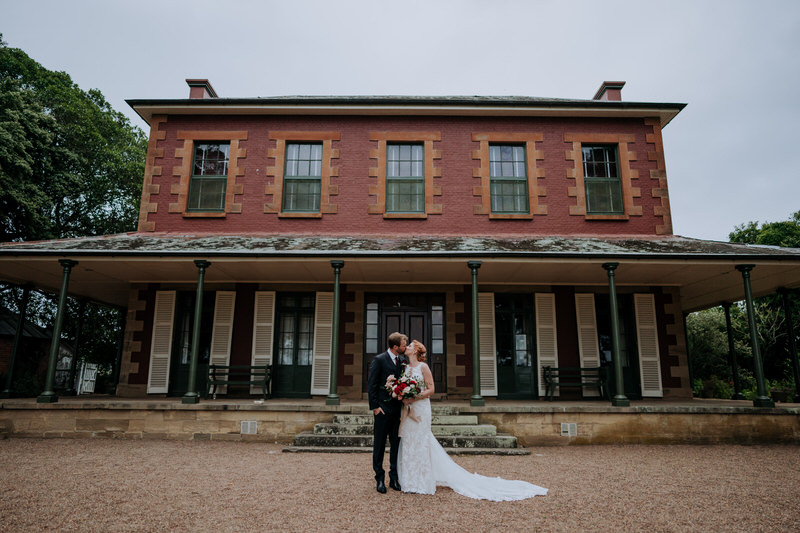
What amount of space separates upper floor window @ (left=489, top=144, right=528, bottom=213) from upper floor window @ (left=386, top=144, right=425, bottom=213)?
1556mm

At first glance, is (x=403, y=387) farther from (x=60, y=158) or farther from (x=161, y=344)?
(x=60, y=158)

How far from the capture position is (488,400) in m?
9.27

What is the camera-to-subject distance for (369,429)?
22.7ft

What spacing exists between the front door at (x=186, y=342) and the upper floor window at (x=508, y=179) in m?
6.42

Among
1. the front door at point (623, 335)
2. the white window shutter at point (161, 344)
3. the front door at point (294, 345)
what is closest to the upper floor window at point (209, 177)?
the white window shutter at point (161, 344)

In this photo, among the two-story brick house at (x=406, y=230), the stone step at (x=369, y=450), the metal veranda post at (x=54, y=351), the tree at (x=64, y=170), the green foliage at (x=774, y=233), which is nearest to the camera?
the stone step at (x=369, y=450)

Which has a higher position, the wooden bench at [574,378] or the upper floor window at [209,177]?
the upper floor window at [209,177]

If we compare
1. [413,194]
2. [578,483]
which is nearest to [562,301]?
[413,194]

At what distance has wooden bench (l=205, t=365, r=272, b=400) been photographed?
9.13 metres

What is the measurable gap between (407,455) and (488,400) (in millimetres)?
4983

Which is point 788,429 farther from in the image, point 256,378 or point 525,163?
point 256,378

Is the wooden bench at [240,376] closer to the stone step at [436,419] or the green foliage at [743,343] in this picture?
the stone step at [436,419]

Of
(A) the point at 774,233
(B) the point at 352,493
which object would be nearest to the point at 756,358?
(B) the point at 352,493

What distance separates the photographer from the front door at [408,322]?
9664 millimetres
